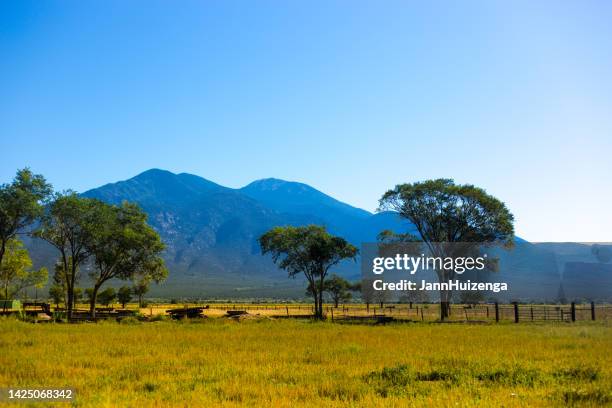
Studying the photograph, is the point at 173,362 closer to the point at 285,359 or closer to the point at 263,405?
the point at 285,359

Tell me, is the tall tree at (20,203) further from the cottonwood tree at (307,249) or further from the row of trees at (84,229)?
the cottonwood tree at (307,249)

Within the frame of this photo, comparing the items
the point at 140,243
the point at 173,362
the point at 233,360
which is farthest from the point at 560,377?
the point at 140,243

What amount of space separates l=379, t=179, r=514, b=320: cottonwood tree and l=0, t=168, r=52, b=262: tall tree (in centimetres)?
4373

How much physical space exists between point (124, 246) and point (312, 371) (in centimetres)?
5133

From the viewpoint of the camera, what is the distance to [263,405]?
511 inches

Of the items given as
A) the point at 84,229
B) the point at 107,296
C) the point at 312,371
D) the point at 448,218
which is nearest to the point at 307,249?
the point at 448,218

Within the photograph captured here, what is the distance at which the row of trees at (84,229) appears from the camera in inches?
2275

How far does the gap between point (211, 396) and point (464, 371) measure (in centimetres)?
871

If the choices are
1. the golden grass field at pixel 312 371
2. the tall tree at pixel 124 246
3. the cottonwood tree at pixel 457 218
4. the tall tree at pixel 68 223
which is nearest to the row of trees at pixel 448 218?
the cottonwood tree at pixel 457 218

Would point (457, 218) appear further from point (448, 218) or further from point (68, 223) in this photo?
point (68, 223)

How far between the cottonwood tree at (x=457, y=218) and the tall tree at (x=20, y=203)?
43.7 meters

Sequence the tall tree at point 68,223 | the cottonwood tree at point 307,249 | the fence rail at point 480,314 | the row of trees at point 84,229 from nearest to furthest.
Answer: the fence rail at point 480,314 < the row of trees at point 84,229 < the tall tree at point 68,223 < the cottonwood tree at point 307,249

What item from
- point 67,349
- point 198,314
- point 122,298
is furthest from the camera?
point 122,298

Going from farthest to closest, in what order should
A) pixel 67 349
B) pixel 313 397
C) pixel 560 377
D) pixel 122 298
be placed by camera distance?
1. pixel 122 298
2. pixel 67 349
3. pixel 560 377
4. pixel 313 397
